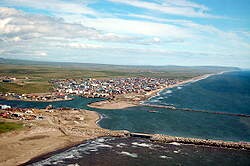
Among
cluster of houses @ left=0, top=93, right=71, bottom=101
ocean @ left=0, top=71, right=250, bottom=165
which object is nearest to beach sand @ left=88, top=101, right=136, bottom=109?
ocean @ left=0, top=71, right=250, bottom=165

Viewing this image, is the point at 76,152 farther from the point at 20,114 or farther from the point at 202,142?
the point at 20,114

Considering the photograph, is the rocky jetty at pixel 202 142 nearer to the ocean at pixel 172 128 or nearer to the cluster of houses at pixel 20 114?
the ocean at pixel 172 128

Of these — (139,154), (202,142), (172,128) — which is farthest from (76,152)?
(172,128)

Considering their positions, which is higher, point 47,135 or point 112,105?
point 112,105

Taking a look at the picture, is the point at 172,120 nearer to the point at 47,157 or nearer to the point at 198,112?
the point at 198,112

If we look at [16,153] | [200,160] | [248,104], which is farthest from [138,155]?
[248,104]

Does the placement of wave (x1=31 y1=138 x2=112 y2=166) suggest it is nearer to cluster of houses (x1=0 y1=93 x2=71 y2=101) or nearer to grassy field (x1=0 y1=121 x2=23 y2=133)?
grassy field (x1=0 y1=121 x2=23 y2=133)
